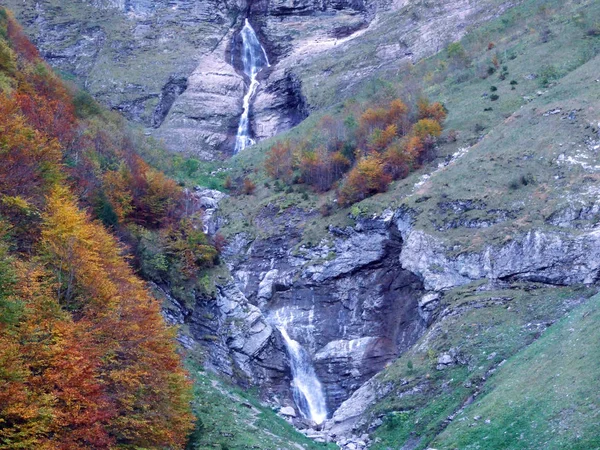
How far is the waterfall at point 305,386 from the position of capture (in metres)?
35.0

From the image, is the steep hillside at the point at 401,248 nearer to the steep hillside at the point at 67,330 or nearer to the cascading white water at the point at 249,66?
the steep hillside at the point at 67,330

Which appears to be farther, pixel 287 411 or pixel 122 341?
pixel 287 411

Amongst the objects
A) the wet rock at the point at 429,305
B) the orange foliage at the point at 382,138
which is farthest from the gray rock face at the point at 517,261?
the orange foliage at the point at 382,138

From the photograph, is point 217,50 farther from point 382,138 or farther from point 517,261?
point 517,261

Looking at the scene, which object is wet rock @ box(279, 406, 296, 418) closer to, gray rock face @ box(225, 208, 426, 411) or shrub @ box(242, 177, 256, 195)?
gray rock face @ box(225, 208, 426, 411)

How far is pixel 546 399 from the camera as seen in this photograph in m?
20.3

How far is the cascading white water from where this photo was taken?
75875 millimetres

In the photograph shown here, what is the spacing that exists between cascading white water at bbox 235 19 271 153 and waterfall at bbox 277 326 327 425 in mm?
39806

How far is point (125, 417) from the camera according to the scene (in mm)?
21297

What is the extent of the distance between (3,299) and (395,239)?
2586cm

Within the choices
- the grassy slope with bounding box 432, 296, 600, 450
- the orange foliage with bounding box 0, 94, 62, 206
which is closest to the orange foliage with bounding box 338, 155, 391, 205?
the grassy slope with bounding box 432, 296, 600, 450

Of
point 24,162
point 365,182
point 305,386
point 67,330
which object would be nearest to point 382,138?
point 365,182

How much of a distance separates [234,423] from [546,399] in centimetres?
1324

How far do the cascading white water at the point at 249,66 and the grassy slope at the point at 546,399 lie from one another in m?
52.9
